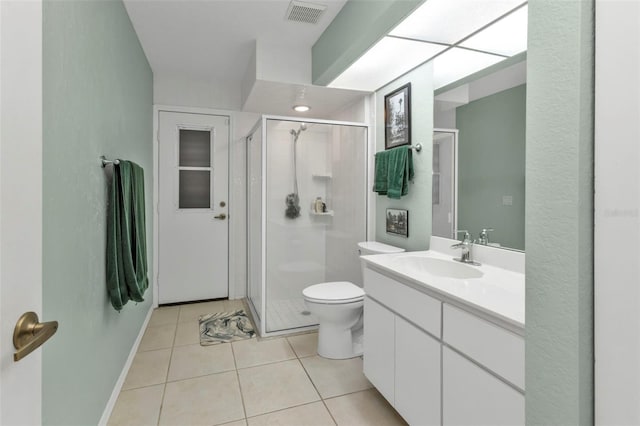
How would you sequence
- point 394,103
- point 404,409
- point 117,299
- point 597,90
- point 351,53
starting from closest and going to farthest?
point 597,90 < point 404,409 < point 117,299 < point 351,53 < point 394,103

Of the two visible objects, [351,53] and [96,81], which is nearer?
[96,81]

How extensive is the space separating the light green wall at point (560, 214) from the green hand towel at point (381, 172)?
1.88 m

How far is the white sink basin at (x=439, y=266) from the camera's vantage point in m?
1.82

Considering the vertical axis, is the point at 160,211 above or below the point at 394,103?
below

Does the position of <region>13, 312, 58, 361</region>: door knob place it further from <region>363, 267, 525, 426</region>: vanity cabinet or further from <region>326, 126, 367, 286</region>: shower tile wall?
<region>326, 126, 367, 286</region>: shower tile wall

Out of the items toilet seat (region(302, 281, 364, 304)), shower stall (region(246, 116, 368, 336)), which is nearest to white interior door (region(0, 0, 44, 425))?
toilet seat (region(302, 281, 364, 304))

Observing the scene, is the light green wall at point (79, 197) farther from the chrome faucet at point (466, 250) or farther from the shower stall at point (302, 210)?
the chrome faucet at point (466, 250)

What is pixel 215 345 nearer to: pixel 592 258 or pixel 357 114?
pixel 357 114

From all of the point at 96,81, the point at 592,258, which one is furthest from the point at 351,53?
the point at 592,258

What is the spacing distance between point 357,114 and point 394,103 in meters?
0.66

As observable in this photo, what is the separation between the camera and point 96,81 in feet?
5.49

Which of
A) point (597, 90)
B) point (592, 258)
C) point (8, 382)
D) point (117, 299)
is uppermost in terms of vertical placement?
point (597, 90)

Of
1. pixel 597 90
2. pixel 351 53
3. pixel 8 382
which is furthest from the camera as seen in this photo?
pixel 351 53

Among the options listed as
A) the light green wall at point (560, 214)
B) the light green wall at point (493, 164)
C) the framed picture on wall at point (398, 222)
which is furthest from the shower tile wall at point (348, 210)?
the light green wall at point (560, 214)
